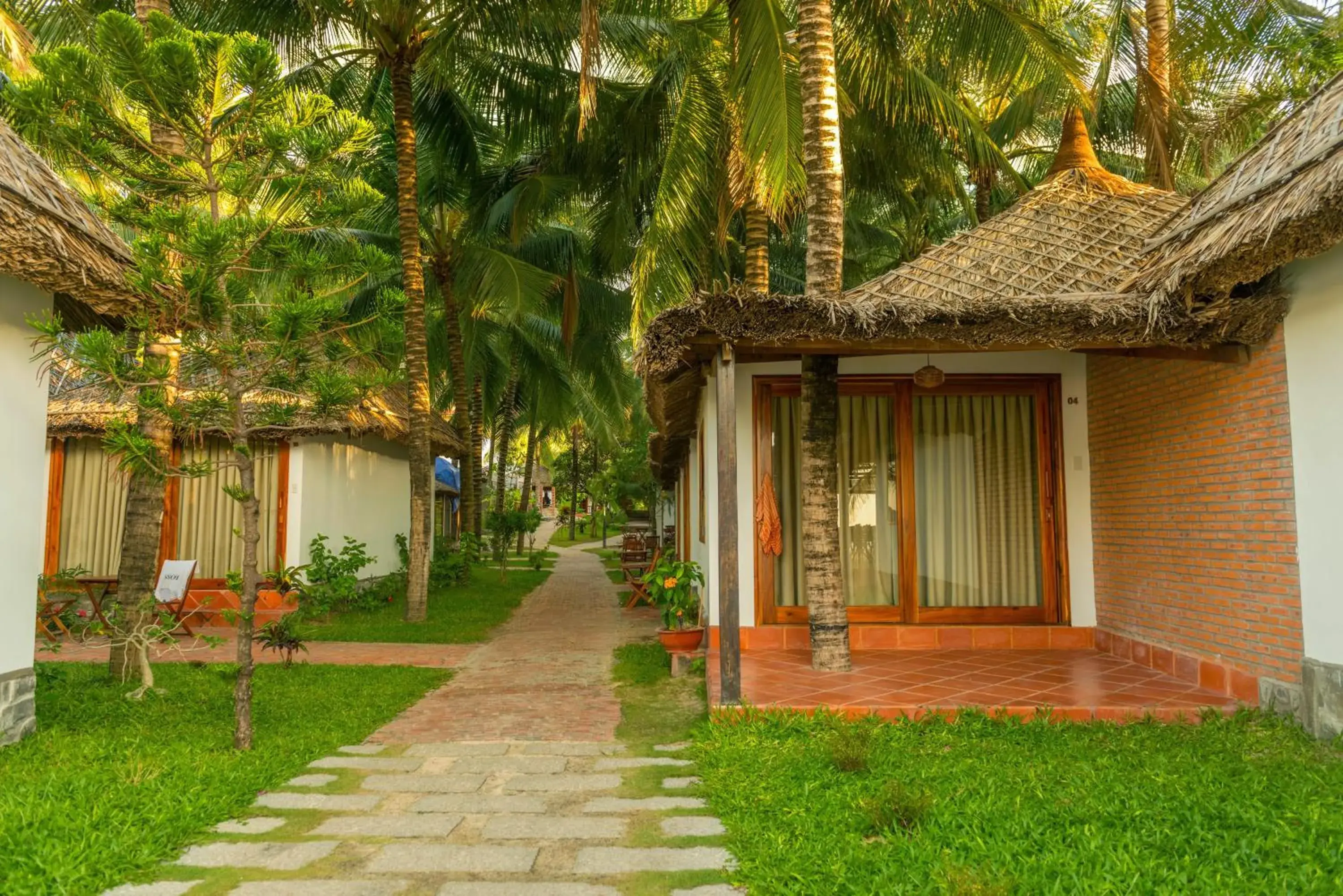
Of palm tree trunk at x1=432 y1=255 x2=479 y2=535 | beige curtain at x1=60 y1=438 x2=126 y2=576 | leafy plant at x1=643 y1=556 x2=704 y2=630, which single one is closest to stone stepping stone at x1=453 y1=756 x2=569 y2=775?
leafy plant at x1=643 y1=556 x2=704 y2=630

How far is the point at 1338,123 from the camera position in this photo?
4074 mm

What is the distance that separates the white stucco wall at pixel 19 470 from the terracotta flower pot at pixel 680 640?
4.32 meters

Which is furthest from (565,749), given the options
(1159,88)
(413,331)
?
(1159,88)

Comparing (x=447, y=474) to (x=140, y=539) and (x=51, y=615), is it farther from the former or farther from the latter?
(x=140, y=539)

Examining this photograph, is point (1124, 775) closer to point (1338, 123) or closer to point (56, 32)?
point (1338, 123)

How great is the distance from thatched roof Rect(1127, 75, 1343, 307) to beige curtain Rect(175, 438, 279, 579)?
9.97 m

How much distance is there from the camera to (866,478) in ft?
23.7

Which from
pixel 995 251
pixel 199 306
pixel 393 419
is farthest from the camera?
pixel 393 419

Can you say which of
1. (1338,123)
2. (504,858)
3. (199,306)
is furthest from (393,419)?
(1338,123)

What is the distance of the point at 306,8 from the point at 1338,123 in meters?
9.87

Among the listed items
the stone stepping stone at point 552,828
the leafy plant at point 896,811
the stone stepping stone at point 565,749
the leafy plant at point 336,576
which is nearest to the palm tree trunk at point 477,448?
the leafy plant at point 336,576

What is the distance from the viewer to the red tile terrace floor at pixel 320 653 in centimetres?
764

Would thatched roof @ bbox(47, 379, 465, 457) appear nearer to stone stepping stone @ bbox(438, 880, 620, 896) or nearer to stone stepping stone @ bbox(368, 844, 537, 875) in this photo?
stone stepping stone @ bbox(368, 844, 537, 875)

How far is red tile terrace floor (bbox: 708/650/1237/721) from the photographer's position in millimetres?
4910
